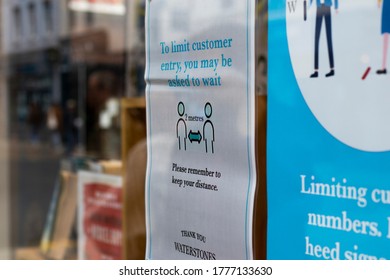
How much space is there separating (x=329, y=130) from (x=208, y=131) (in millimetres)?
396

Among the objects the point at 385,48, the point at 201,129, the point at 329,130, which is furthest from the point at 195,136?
the point at 385,48

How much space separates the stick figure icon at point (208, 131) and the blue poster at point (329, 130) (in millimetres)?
199

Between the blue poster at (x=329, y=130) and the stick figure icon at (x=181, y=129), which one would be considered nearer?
the blue poster at (x=329, y=130)

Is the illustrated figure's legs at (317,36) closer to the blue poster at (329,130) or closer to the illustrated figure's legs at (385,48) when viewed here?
the blue poster at (329,130)

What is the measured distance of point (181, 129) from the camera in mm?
1626

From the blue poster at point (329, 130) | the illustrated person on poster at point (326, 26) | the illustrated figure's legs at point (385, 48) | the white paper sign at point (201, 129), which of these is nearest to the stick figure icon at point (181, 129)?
the white paper sign at point (201, 129)

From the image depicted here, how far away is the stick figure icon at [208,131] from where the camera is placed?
1.53 metres

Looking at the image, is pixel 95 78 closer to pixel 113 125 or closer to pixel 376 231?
pixel 113 125

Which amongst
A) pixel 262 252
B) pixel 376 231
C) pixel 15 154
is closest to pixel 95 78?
pixel 15 154

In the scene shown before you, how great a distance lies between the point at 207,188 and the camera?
5.03 ft

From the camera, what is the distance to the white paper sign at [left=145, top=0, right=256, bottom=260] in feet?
4.81

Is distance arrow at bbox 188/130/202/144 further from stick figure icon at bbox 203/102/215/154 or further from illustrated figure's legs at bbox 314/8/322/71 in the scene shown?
illustrated figure's legs at bbox 314/8/322/71

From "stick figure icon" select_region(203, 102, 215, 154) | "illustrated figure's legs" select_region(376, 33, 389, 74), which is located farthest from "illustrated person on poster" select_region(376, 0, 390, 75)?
"stick figure icon" select_region(203, 102, 215, 154)

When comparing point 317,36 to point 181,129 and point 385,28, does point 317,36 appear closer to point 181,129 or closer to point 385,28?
point 385,28
